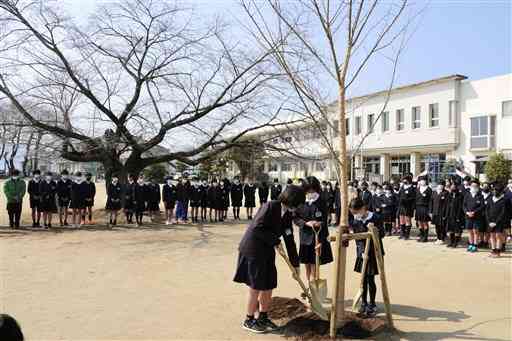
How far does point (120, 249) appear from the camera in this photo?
984 cm

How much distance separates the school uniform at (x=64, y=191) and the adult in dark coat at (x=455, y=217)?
437 inches

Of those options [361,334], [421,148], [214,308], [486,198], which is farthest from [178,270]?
[421,148]

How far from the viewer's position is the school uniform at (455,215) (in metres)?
11.0

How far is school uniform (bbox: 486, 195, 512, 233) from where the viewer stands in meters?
9.66

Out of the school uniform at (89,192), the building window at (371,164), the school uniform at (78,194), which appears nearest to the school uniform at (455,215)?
the school uniform at (89,192)

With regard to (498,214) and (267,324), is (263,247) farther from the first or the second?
(498,214)

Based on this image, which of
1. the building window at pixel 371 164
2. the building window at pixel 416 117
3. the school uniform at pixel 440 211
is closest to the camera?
the school uniform at pixel 440 211

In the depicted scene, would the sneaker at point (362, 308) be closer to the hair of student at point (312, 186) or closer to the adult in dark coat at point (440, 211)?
the hair of student at point (312, 186)

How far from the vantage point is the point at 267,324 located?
4793 millimetres

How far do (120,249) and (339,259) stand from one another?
6701mm

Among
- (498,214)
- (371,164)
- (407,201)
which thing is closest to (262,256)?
(498,214)

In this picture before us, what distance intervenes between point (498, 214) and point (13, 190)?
511 inches

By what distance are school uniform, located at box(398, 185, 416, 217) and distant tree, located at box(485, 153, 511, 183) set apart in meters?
14.4

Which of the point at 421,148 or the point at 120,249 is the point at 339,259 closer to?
the point at 120,249
